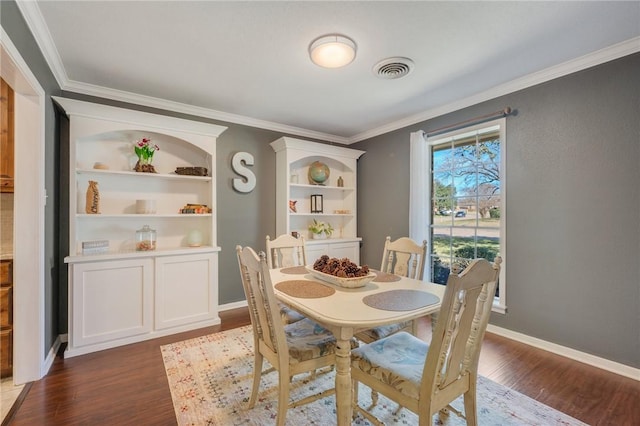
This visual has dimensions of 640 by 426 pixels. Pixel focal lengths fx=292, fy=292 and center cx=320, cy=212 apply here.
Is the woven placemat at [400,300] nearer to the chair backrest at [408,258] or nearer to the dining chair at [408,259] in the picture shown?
the dining chair at [408,259]

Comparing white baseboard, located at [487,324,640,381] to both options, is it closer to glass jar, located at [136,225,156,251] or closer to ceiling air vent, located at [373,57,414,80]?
ceiling air vent, located at [373,57,414,80]

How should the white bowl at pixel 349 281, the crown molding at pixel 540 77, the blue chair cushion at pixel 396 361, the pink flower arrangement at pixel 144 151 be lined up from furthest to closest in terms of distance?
the pink flower arrangement at pixel 144 151 → the crown molding at pixel 540 77 → the white bowl at pixel 349 281 → the blue chair cushion at pixel 396 361

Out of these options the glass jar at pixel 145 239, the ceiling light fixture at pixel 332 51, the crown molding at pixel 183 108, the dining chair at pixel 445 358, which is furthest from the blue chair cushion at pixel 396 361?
the crown molding at pixel 183 108

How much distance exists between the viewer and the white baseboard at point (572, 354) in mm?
2160

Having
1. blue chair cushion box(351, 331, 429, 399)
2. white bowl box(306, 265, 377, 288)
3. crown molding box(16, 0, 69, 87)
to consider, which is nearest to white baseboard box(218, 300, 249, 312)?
white bowl box(306, 265, 377, 288)

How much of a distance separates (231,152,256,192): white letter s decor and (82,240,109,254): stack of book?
1.47 m

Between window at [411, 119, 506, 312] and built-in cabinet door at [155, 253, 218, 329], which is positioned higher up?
window at [411, 119, 506, 312]

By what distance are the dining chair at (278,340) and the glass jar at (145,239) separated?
1.81 meters

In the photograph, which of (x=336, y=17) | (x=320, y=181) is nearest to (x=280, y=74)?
(x=336, y=17)

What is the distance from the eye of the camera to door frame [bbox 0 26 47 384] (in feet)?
6.60

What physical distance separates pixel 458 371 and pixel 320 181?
3173mm

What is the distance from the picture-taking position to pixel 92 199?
9.00 ft

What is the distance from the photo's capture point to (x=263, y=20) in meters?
1.87

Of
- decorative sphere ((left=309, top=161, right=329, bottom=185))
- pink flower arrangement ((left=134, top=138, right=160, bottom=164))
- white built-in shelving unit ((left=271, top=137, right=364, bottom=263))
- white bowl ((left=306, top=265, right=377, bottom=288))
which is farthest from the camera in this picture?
decorative sphere ((left=309, top=161, right=329, bottom=185))
